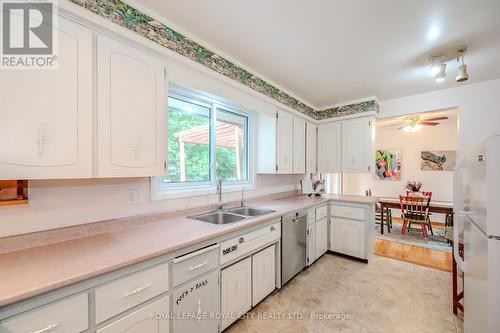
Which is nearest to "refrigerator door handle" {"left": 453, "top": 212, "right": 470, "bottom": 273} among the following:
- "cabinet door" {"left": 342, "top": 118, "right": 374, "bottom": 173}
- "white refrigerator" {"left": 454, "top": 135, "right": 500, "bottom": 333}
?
"white refrigerator" {"left": 454, "top": 135, "right": 500, "bottom": 333}

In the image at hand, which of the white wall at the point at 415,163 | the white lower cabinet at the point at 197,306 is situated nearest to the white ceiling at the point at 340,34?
the white lower cabinet at the point at 197,306

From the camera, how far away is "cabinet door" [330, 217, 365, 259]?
296 cm

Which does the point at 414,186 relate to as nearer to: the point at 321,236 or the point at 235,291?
the point at 321,236

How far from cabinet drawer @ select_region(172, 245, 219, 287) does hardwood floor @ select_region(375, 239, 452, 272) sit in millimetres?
2983

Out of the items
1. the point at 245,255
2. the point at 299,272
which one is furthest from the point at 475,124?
the point at 245,255

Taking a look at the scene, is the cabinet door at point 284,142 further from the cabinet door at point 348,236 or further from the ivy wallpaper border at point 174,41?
the cabinet door at point 348,236

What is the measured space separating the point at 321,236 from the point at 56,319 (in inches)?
113

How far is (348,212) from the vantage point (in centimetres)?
308

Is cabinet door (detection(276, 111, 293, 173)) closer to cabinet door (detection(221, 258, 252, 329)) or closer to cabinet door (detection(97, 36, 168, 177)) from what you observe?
cabinet door (detection(221, 258, 252, 329))

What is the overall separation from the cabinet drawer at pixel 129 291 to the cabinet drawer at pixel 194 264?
2.9 inches

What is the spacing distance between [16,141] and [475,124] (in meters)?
4.36

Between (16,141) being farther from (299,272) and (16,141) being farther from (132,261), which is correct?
(299,272)

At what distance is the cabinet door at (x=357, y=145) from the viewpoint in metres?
3.33

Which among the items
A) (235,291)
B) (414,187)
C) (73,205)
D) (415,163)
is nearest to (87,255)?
(73,205)
